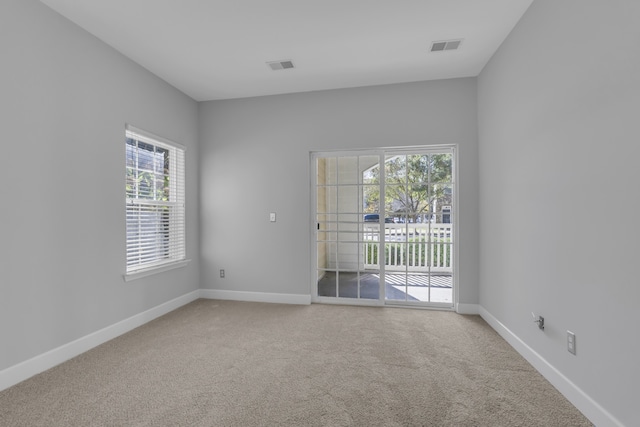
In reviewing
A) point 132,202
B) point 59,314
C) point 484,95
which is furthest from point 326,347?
point 484,95

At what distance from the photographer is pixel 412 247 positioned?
12.4 feet

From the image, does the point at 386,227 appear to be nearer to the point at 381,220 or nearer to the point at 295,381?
the point at 381,220

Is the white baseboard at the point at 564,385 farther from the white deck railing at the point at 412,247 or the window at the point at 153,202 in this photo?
the window at the point at 153,202

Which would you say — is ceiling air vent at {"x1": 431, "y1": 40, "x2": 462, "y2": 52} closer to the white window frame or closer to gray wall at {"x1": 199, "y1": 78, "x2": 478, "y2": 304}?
gray wall at {"x1": 199, "y1": 78, "x2": 478, "y2": 304}

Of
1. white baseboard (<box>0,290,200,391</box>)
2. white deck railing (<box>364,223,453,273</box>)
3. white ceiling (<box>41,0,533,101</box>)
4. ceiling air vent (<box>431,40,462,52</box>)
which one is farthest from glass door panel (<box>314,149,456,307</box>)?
white baseboard (<box>0,290,200,391</box>)

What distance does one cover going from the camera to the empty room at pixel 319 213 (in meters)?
1.73

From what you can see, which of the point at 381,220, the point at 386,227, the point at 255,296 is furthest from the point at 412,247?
the point at 255,296

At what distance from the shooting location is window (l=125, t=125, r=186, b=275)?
3.12m

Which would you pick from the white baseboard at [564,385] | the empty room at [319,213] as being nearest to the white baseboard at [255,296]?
the empty room at [319,213]

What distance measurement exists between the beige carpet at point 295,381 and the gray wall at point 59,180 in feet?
1.28

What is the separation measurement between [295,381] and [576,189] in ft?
7.35

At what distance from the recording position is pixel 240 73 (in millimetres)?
3381

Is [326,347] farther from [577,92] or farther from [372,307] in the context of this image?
[577,92]

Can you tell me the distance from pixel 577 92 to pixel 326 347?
261 centimetres
